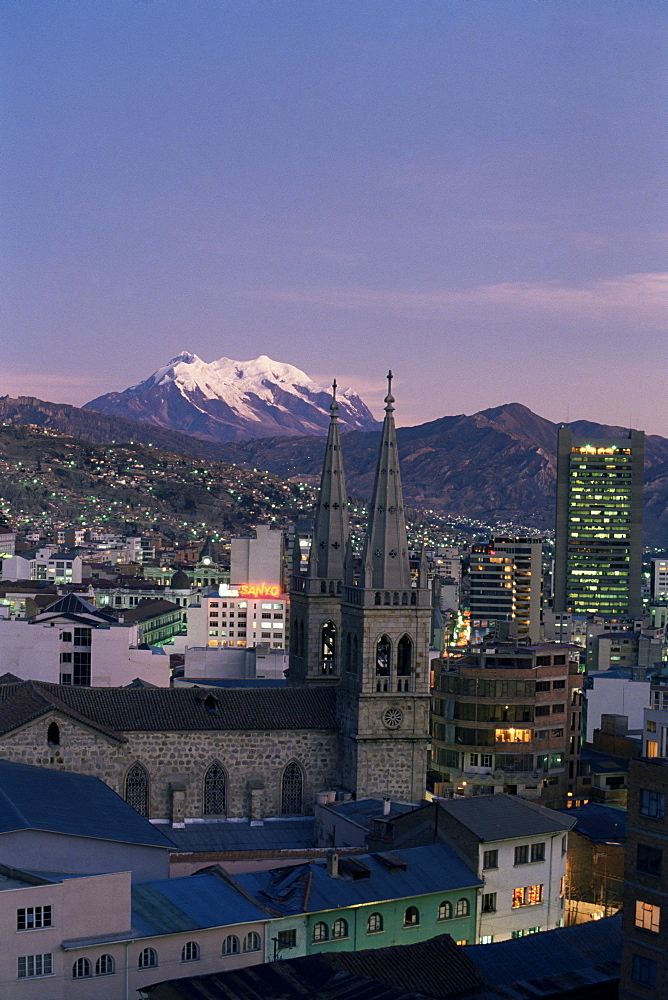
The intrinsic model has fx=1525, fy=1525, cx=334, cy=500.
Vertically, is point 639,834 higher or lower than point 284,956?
higher

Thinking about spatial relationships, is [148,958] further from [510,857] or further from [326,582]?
[326,582]

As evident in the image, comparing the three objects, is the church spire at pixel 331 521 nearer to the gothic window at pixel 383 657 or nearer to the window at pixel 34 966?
the gothic window at pixel 383 657

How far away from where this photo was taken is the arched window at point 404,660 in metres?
67.8

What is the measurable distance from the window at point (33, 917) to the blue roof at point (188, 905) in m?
3.03

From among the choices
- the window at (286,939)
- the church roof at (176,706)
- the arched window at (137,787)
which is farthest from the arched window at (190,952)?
the arched window at (137,787)

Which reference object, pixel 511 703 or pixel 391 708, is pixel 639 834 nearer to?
pixel 391 708

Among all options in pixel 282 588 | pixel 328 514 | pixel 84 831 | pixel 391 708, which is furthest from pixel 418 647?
pixel 282 588

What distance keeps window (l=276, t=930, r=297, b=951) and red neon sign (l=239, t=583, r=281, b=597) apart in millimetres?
119532

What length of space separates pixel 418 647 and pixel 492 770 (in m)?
17.4

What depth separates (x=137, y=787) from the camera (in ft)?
212

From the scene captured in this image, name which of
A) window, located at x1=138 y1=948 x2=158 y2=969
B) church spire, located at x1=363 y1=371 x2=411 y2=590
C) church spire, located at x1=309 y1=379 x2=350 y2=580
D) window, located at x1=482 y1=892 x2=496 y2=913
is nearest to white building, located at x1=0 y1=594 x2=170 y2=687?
church spire, located at x1=309 y1=379 x2=350 y2=580

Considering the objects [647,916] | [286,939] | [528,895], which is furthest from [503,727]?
[647,916]

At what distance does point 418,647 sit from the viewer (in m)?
67.9

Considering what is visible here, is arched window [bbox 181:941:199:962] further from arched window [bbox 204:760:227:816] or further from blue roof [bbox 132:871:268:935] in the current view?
arched window [bbox 204:760:227:816]
